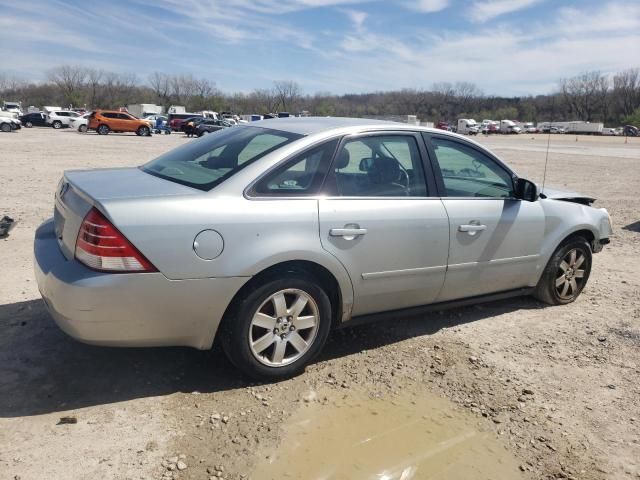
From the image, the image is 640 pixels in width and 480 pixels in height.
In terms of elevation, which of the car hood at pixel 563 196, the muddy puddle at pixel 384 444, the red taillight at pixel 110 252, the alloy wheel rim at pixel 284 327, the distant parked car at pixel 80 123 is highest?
the distant parked car at pixel 80 123

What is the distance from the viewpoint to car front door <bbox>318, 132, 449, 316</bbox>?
3447 millimetres

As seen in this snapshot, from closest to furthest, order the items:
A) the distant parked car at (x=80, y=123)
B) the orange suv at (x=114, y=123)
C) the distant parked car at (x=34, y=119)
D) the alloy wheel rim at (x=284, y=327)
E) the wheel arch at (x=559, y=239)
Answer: the alloy wheel rim at (x=284, y=327) < the wheel arch at (x=559, y=239) < the orange suv at (x=114, y=123) < the distant parked car at (x=80, y=123) < the distant parked car at (x=34, y=119)

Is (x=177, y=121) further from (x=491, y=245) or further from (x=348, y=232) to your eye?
(x=348, y=232)

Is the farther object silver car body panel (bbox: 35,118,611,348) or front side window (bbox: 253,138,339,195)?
front side window (bbox: 253,138,339,195)

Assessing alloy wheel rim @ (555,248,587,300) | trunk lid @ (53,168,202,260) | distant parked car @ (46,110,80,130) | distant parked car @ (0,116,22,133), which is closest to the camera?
trunk lid @ (53,168,202,260)

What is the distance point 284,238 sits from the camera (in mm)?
3178

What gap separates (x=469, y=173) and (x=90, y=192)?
2920mm

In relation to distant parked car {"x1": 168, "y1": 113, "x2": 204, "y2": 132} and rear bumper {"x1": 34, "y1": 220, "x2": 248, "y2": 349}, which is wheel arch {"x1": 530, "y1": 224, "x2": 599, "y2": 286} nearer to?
rear bumper {"x1": 34, "y1": 220, "x2": 248, "y2": 349}

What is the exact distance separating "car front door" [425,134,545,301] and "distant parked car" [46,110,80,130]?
159ft

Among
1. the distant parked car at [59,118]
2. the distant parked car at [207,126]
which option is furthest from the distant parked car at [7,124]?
the distant parked car at [207,126]

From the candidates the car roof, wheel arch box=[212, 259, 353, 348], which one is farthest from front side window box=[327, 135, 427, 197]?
wheel arch box=[212, 259, 353, 348]

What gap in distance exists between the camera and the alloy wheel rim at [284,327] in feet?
10.6

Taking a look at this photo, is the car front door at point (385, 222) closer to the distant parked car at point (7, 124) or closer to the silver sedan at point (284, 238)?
the silver sedan at point (284, 238)

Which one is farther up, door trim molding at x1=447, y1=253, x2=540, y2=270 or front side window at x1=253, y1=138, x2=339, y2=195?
front side window at x1=253, y1=138, x2=339, y2=195
